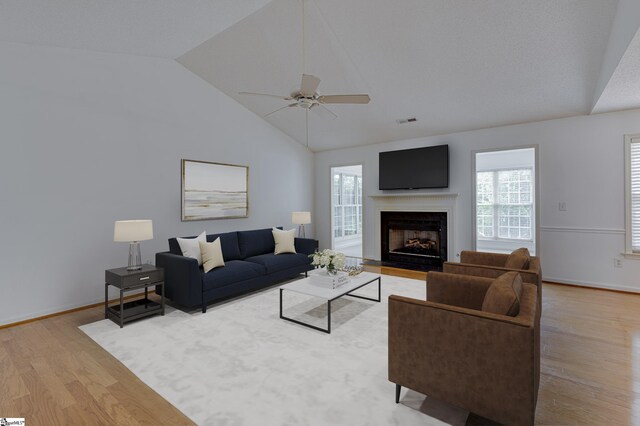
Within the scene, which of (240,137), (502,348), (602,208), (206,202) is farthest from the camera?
(240,137)

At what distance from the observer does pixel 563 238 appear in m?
4.98

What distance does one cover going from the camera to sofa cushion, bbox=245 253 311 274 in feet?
15.6

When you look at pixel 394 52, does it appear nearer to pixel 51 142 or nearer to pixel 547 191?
pixel 547 191

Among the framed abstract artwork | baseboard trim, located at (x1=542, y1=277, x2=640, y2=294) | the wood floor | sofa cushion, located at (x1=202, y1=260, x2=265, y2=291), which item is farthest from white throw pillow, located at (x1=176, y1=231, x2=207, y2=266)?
baseboard trim, located at (x1=542, y1=277, x2=640, y2=294)

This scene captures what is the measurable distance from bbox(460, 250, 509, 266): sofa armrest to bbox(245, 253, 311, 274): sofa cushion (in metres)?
2.56

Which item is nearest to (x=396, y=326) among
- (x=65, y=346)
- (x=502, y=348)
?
(x=502, y=348)

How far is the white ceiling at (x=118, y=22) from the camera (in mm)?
3020

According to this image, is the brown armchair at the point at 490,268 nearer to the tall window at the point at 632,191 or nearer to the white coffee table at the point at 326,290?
the white coffee table at the point at 326,290

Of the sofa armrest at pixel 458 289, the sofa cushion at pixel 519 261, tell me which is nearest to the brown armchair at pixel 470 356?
the sofa armrest at pixel 458 289

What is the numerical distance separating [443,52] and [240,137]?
3810 millimetres

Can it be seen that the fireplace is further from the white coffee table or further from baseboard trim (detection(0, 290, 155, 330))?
baseboard trim (detection(0, 290, 155, 330))

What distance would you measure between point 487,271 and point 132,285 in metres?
3.80

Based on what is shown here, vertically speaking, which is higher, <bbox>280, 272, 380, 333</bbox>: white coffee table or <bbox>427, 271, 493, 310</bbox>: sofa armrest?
<bbox>427, 271, 493, 310</bbox>: sofa armrest

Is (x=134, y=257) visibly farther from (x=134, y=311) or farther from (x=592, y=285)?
(x=592, y=285)
